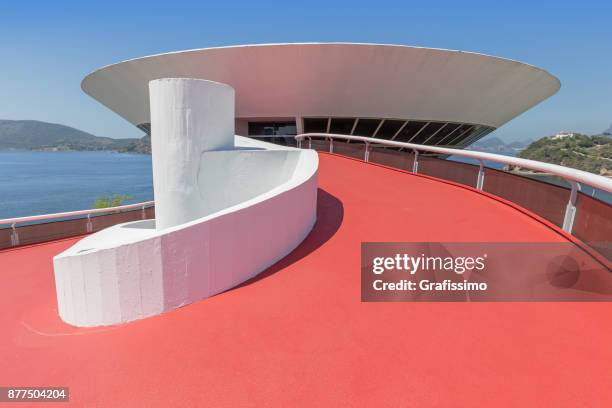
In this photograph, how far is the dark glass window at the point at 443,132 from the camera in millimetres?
26253

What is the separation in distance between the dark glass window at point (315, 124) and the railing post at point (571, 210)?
835 inches

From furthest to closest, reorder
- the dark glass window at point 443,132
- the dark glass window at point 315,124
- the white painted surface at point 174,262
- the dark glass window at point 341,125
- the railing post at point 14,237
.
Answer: the dark glass window at point 443,132 < the dark glass window at point 315,124 < the dark glass window at point 341,125 < the railing post at point 14,237 < the white painted surface at point 174,262

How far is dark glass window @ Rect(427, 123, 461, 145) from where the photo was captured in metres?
26.3

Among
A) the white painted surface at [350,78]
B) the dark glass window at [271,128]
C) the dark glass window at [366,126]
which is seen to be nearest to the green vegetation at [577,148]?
the white painted surface at [350,78]

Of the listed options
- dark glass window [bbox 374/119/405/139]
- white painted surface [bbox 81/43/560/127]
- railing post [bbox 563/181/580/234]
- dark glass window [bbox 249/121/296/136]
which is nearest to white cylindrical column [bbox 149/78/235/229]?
railing post [bbox 563/181/580/234]

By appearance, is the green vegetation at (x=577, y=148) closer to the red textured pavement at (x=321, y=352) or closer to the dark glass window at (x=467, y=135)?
the dark glass window at (x=467, y=135)

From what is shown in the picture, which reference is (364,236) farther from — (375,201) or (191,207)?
(191,207)

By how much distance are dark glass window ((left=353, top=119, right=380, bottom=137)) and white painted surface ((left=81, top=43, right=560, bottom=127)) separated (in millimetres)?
1076

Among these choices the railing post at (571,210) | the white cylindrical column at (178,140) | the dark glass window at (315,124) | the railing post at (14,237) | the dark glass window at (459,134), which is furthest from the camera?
the dark glass window at (459,134)

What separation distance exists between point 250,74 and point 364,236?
18969 mm

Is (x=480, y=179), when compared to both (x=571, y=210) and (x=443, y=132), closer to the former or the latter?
(x=571, y=210)

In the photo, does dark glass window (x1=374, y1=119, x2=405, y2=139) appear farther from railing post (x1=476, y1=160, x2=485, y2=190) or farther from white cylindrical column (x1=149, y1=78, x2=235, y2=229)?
white cylindrical column (x1=149, y1=78, x2=235, y2=229)

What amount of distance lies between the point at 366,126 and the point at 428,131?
5704 millimetres

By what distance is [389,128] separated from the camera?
83.4ft
